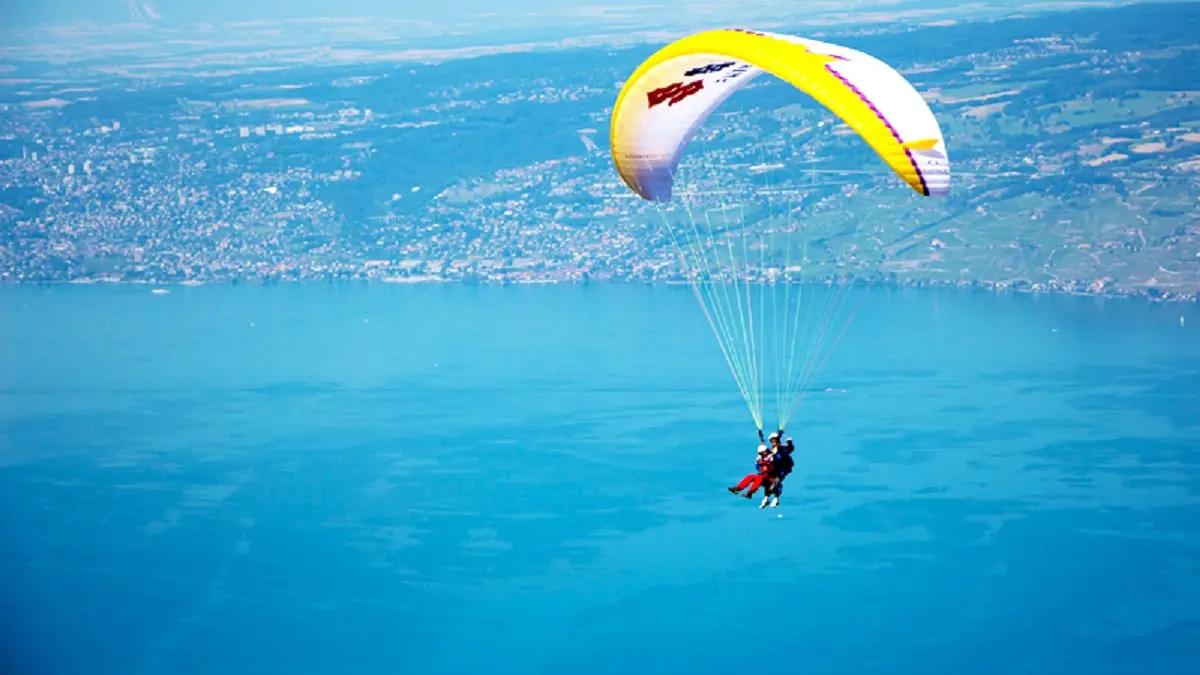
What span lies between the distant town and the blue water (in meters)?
15.0

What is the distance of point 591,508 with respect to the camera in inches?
1547

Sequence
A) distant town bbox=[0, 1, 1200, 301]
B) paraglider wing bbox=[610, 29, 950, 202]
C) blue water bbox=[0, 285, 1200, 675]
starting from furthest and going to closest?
distant town bbox=[0, 1, 1200, 301]
blue water bbox=[0, 285, 1200, 675]
paraglider wing bbox=[610, 29, 950, 202]

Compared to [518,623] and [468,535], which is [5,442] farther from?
[518,623]

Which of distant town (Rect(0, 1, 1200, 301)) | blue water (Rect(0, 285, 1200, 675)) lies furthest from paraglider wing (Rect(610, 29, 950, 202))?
distant town (Rect(0, 1, 1200, 301))

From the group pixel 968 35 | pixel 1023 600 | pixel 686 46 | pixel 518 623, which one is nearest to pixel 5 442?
pixel 518 623

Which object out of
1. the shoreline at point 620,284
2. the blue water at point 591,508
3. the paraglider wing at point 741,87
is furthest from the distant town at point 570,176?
the paraglider wing at point 741,87

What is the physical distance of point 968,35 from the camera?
4082 inches

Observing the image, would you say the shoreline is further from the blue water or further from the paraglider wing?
the paraglider wing

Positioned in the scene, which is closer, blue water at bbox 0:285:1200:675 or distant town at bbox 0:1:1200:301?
blue water at bbox 0:285:1200:675

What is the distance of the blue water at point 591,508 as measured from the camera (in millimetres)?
32125

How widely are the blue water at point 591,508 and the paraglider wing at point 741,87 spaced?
16783 millimetres

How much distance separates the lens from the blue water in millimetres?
32125

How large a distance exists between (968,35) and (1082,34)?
7.34 m

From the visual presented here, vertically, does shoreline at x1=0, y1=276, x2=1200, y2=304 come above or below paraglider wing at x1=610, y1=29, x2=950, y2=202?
above
